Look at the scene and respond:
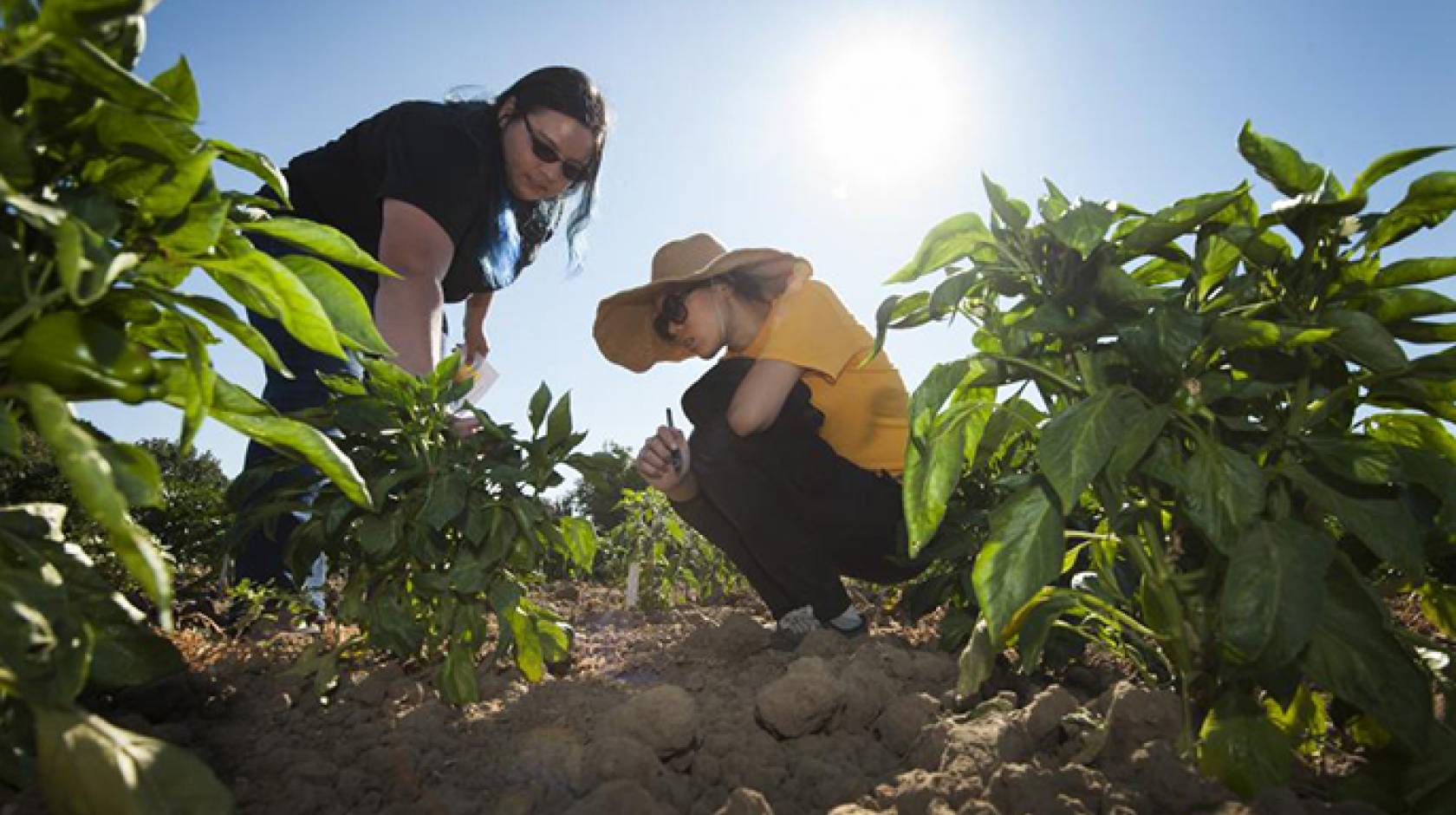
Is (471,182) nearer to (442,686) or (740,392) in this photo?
(740,392)

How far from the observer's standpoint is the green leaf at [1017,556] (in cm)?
117

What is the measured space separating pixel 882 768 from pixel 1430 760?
2.83 feet

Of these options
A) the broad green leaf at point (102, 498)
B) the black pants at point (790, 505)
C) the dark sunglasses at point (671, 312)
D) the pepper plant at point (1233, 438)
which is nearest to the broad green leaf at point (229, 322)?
the broad green leaf at point (102, 498)

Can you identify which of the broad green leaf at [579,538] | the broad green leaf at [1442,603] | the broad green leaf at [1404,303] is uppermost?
the broad green leaf at [1404,303]

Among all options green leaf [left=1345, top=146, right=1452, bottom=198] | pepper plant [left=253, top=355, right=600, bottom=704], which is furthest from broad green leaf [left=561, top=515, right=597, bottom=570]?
green leaf [left=1345, top=146, right=1452, bottom=198]

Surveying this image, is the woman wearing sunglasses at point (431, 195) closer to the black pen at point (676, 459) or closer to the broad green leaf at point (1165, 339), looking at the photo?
the black pen at point (676, 459)

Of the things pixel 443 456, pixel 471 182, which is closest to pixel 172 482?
pixel 471 182

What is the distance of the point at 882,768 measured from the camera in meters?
1.59

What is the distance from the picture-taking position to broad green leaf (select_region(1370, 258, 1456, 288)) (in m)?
1.28

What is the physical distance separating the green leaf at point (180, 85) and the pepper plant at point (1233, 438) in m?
1.07

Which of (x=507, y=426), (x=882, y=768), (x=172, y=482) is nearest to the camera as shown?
(x=882, y=768)

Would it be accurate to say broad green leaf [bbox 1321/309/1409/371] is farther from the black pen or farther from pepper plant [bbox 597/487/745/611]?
pepper plant [bbox 597/487/745/611]

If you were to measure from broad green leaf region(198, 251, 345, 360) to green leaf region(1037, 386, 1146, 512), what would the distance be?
0.99 m

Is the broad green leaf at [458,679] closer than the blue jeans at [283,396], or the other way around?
the broad green leaf at [458,679]
